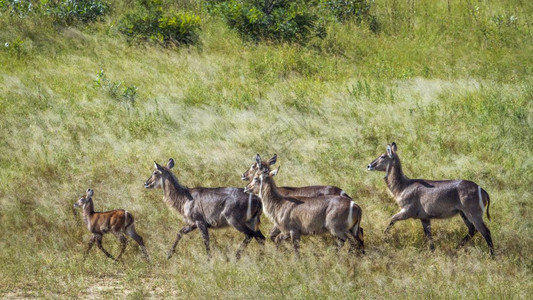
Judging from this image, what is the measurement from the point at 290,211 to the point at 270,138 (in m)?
3.88

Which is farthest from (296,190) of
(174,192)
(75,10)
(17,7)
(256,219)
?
(17,7)

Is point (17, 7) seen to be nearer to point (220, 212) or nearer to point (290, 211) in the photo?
point (220, 212)

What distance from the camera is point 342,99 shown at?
15.1 m

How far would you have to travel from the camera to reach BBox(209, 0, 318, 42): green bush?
18906 mm

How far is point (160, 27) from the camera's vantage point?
19.0 meters

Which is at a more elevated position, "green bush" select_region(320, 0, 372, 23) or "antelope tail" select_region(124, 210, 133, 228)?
"green bush" select_region(320, 0, 372, 23)

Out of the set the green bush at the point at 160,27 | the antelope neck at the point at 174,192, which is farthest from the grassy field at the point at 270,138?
the antelope neck at the point at 174,192

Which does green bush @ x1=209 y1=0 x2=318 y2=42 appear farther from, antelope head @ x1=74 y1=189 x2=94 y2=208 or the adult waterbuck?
antelope head @ x1=74 y1=189 x2=94 y2=208

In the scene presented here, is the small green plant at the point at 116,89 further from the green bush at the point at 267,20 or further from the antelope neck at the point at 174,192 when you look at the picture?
the antelope neck at the point at 174,192

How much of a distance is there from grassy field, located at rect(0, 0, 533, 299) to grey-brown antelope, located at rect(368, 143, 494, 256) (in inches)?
10.8

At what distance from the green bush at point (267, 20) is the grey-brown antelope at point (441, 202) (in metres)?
8.96

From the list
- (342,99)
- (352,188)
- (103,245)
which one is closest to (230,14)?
(342,99)

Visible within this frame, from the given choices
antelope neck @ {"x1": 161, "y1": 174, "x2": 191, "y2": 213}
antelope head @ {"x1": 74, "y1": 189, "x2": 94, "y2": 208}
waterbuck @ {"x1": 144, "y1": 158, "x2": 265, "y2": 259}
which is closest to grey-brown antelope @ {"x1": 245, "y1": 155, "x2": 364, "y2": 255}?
waterbuck @ {"x1": 144, "y1": 158, "x2": 265, "y2": 259}

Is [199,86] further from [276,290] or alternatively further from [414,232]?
[276,290]
